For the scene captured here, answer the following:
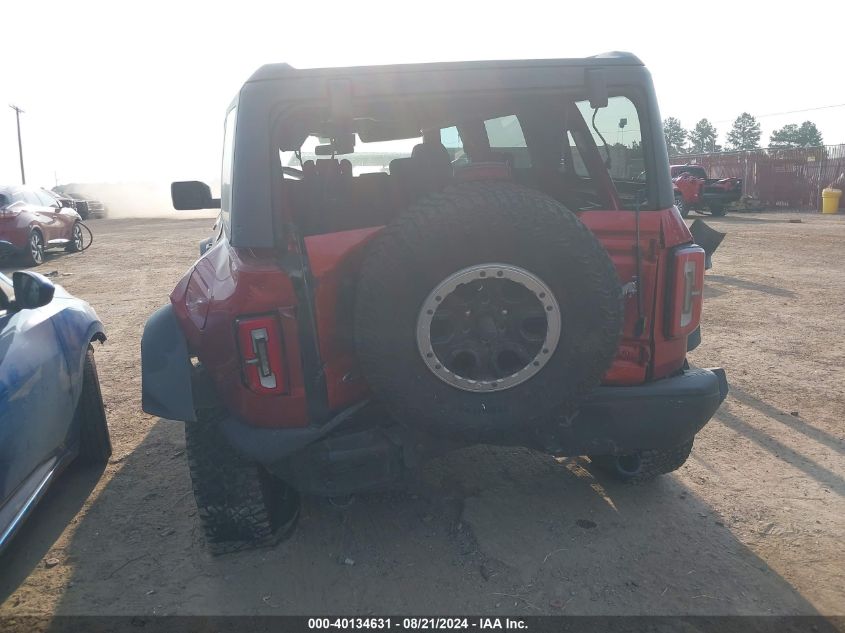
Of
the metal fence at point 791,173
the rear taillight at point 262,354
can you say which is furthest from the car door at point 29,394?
the metal fence at point 791,173

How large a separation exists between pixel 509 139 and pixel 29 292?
266 cm

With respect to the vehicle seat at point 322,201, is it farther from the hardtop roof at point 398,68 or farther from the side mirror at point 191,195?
the side mirror at point 191,195

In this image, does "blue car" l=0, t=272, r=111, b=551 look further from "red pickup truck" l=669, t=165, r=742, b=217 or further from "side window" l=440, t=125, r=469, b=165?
"red pickup truck" l=669, t=165, r=742, b=217

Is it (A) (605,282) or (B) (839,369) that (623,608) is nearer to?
(A) (605,282)

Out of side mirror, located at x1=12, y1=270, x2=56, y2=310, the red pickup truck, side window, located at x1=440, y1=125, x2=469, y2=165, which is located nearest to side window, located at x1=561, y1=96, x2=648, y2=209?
side window, located at x1=440, y1=125, x2=469, y2=165

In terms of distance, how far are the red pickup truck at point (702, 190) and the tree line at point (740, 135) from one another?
76.7 metres

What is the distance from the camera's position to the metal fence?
82.4 ft

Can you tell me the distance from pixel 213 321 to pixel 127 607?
1.21 m

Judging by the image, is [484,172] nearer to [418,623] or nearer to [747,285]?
[418,623]

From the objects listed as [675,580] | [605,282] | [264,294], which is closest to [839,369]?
[675,580]

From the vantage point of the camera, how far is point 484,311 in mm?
2422

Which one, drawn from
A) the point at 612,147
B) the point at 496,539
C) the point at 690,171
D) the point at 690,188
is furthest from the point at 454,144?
the point at 690,171

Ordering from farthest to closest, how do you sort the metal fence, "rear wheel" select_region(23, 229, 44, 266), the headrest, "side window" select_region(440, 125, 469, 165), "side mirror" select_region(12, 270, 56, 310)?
the metal fence, "rear wheel" select_region(23, 229, 44, 266), "side window" select_region(440, 125, 469, 165), "side mirror" select_region(12, 270, 56, 310), the headrest

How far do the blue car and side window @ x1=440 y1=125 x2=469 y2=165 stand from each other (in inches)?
90.5
